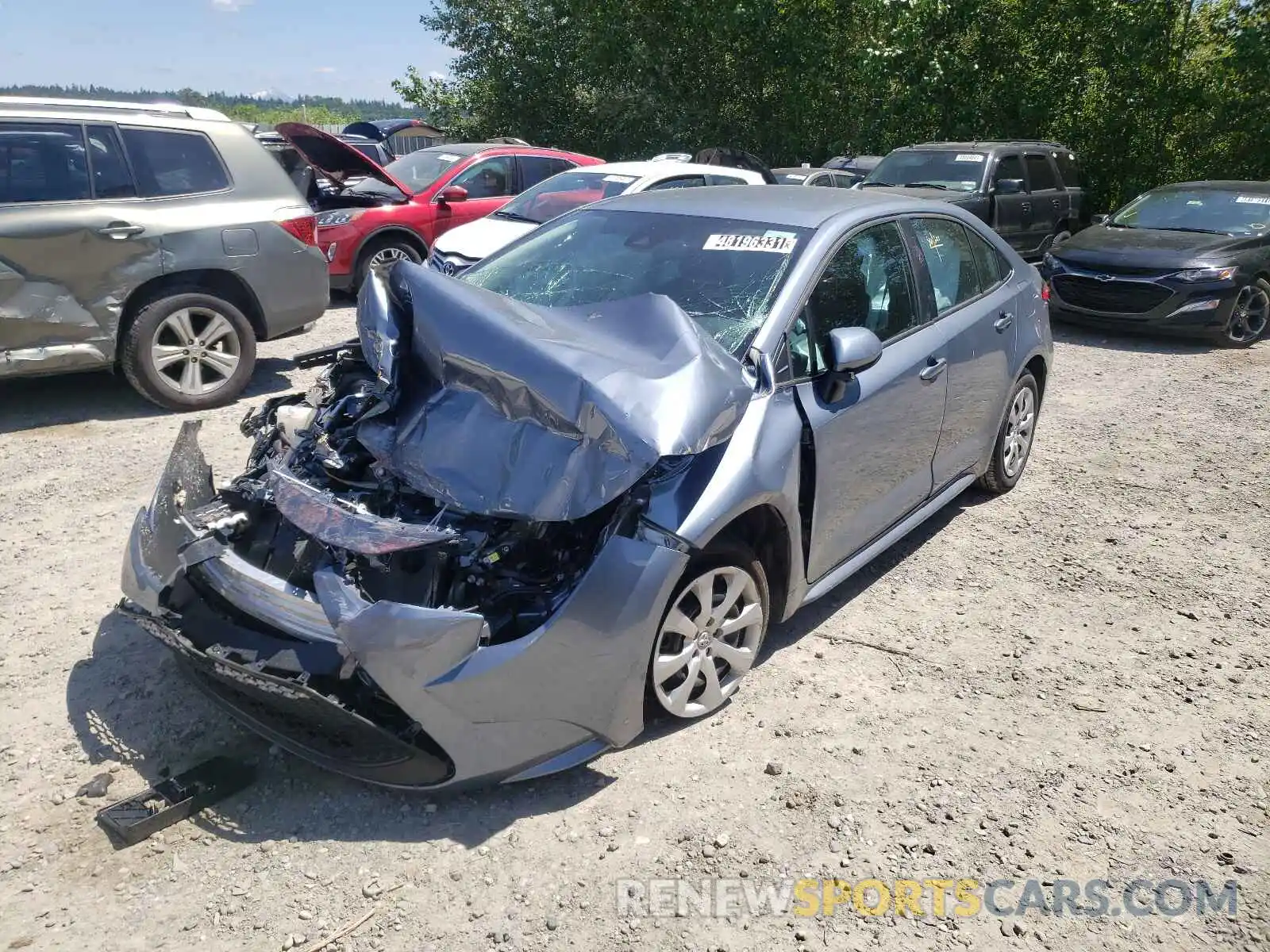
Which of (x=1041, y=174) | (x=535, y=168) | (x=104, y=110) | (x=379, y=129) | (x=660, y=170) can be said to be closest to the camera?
(x=104, y=110)

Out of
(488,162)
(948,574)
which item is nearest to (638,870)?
(948,574)

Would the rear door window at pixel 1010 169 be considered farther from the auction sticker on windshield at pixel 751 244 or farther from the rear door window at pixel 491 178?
the auction sticker on windshield at pixel 751 244

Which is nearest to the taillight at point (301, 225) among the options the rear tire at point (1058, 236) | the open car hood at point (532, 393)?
the open car hood at point (532, 393)

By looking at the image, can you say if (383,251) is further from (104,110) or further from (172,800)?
(172,800)

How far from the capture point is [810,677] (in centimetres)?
377

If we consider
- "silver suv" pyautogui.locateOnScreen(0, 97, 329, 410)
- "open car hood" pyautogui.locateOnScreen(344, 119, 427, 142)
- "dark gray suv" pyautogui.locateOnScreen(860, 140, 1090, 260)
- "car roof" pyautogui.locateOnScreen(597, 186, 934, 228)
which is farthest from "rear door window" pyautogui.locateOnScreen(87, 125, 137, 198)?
"open car hood" pyautogui.locateOnScreen(344, 119, 427, 142)

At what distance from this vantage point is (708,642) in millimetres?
3297

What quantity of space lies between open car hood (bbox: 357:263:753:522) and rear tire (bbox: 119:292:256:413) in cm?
353

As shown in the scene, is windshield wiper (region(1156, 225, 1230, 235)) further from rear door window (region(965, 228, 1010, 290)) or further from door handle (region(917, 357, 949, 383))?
door handle (region(917, 357, 949, 383))

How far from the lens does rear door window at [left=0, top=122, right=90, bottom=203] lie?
5.93 metres

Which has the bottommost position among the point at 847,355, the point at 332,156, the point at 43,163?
the point at 847,355

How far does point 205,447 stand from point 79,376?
7.38 feet

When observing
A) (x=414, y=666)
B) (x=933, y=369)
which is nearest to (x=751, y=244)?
(x=933, y=369)

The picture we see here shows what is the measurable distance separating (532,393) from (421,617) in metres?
0.80
